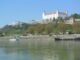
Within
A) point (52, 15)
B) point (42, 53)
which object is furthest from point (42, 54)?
point (52, 15)

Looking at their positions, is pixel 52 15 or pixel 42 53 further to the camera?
pixel 52 15

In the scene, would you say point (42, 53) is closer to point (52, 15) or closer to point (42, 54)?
point (42, 54)

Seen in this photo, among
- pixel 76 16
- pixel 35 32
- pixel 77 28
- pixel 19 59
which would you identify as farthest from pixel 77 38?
pixel 76 16

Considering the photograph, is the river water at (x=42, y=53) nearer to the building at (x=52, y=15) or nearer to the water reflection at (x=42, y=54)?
the water reflection at (x=42, y=54)

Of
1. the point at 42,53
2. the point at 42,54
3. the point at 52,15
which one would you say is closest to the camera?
the point at 42,54

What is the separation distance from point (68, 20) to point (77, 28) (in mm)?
28498

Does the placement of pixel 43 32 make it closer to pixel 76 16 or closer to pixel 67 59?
pixel 76 16

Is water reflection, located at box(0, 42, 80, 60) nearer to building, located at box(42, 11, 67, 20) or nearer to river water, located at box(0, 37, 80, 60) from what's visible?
river water, located at box(0, 37, 80, 60)

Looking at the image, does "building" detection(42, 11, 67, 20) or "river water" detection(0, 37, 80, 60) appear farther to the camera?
"building" detection(42, 11, 67, 20)

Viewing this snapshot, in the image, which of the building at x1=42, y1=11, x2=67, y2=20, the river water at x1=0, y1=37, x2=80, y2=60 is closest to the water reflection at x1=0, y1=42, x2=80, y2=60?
the river water at x1=0, y1=37, x2=80, y2=60

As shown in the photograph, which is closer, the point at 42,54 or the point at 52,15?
the point at 42,54

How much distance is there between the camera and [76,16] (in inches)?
5022

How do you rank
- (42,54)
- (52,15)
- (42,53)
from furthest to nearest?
(52,15), (42,53), (42,54)

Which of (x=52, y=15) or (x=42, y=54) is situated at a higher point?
(x=52, y=15)
